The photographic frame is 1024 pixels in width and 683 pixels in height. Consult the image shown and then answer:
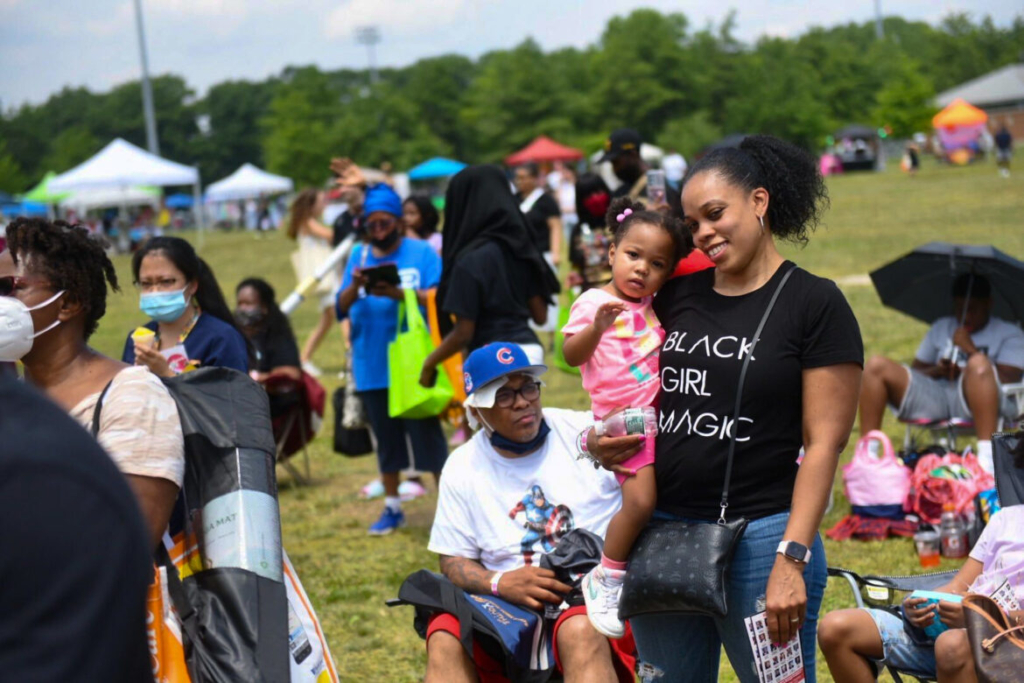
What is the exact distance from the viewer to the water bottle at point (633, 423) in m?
2.87

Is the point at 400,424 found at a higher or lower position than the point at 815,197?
lower

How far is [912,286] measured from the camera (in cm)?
756

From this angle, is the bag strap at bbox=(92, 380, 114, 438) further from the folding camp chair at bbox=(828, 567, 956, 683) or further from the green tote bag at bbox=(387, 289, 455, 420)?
the green tote bag at bbox=(387, 289, 455, 420)

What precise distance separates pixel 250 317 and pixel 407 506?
182 cm

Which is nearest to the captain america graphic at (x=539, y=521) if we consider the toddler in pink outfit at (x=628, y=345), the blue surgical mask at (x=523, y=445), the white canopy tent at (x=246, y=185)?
the blue surgical mask at (x=523, y=445)

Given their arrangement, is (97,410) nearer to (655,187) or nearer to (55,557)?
(55,557)

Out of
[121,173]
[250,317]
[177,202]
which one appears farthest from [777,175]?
[177,202]

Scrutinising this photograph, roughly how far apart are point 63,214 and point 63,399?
4884 cm

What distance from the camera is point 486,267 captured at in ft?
19.7

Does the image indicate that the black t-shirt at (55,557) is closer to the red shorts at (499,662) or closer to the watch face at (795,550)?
the watch face at (795,550)

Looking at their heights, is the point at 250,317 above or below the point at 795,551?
below

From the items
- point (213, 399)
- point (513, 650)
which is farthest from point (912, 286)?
point (213, 399)

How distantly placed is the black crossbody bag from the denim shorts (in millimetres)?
1191

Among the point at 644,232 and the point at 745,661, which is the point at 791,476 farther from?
the point at 644,232
